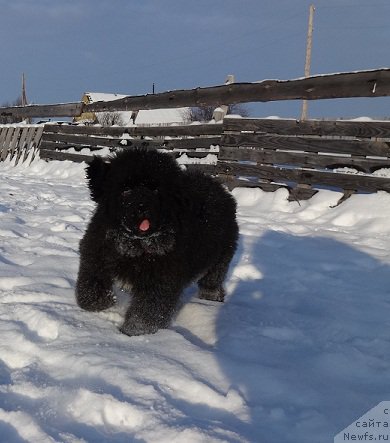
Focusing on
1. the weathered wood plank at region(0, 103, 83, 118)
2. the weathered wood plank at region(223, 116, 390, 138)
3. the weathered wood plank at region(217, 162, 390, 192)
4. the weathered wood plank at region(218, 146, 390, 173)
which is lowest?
the weathered wood plank at region(217, 162, 390, 192)

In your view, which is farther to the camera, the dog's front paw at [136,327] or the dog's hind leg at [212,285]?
the dog's hind leg at [212,285]

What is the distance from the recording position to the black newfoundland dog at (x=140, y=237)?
2.81 metres

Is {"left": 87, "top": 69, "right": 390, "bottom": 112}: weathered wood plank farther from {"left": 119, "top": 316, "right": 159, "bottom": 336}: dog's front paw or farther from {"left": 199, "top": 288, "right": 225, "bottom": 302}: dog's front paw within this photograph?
{"left": 119, "top": 316, "right": 159, "bottom": 336}: dog's front paw

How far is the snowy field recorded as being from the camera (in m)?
2.00

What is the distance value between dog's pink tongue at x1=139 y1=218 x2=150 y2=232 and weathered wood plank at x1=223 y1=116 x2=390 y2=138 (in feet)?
17.5

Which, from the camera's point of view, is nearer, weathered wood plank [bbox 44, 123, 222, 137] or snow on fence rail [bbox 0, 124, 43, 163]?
weathered wood plank [bbox 44, 123, 222, 137]

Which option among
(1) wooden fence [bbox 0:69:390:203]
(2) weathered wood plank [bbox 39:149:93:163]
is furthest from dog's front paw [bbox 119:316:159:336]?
(2) weathered wood plank [bbox 39:149:93:163]

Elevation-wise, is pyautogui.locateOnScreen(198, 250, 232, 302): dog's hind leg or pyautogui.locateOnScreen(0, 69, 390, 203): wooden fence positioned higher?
pyautogui.locateOnScreen(0, 69, 390, 203): wooden fence

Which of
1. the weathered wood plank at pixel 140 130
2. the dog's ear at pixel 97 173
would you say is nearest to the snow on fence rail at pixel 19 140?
the weathered wood plank at pixel 140 130

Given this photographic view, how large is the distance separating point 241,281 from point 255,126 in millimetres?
4885

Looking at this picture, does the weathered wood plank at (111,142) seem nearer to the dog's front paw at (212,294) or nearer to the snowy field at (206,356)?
the snowy field at (206,356)

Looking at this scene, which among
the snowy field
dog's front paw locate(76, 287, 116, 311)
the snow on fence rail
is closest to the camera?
the snowy field

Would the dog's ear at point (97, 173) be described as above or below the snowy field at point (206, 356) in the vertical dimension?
above

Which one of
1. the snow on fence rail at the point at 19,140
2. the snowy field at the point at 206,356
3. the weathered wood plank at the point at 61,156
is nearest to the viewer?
the snowy field at the point at 206,356
